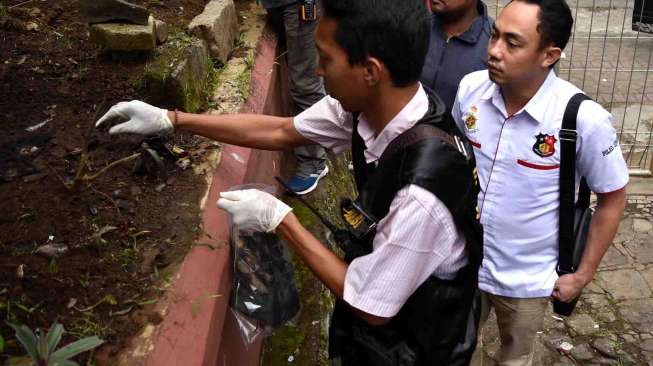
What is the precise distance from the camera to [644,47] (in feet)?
24.3

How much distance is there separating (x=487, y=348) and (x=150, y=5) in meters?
2.77

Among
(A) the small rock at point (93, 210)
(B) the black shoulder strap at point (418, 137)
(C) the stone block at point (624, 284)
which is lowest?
(C) the stone block at point (624, 284)

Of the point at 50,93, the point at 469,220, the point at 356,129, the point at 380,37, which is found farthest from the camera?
the point at 50,93

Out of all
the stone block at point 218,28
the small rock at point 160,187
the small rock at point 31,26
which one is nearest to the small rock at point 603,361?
the small rock at point 160,187

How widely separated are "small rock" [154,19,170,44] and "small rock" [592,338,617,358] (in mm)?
2732

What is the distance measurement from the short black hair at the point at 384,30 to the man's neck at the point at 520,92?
756 millimetres

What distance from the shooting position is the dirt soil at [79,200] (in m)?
1.84

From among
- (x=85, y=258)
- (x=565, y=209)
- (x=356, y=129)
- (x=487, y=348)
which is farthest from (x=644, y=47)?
(x=85, y=258)

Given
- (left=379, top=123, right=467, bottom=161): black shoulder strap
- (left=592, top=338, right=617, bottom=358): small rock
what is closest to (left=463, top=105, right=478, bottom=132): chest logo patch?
(left=379, top=123, right=467, bottom=161): black shoulder strap

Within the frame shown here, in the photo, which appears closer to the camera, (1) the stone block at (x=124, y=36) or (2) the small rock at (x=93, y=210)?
(2) the small rock at (x=93, y=210)

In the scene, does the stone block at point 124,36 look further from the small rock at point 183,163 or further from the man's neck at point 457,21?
the man's neck at point 457,21

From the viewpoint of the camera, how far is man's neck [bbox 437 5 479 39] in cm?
274

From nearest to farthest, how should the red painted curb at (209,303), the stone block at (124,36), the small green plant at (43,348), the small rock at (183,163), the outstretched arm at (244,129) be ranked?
the small green plant at (43,348) → the red painted curb at (209,303) → the outstretched arm at (244,129) → the small rock at (183,163) → the stone block at (124,36)

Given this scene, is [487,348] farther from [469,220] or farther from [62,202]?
[62,202]
